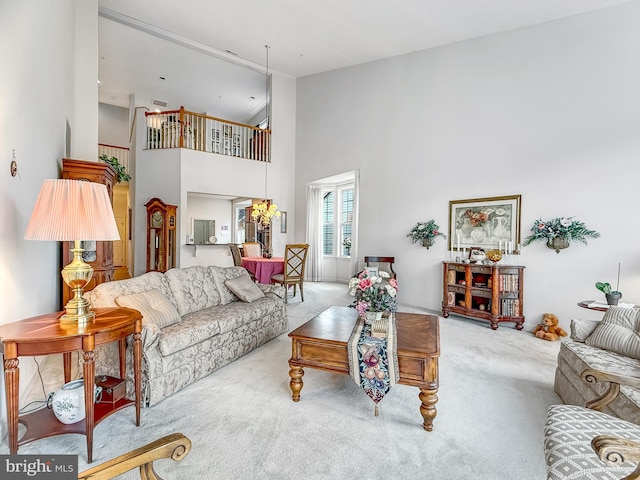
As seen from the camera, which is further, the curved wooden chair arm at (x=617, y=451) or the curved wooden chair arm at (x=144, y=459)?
the curved wooden chair arm at (x=617, y=451)

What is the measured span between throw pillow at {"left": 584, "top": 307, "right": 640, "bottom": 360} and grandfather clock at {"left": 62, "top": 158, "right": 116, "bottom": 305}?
4.67 meters

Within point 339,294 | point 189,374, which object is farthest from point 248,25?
point 189,374

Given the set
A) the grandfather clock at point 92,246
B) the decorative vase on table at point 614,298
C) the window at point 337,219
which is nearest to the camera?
the decorative vase on table at point 614,298

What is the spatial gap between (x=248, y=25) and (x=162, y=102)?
4526 millimetres

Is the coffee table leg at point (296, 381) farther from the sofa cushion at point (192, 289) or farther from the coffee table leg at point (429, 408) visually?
the sofa cushion at point (192, 289)

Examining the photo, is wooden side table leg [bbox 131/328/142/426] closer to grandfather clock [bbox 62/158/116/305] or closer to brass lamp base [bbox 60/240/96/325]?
brass lamp base [bbox 60/240/96/325]

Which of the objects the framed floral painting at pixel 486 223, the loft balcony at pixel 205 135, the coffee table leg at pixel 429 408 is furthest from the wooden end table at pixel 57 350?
the loft balcony at pixel 205 135

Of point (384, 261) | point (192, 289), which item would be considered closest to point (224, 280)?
point (192, 289)

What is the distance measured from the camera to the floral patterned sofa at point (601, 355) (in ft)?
6.39

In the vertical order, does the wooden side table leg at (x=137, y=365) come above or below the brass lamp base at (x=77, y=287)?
below

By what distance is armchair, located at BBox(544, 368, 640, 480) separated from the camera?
3.37 feet

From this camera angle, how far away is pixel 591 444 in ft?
3.54

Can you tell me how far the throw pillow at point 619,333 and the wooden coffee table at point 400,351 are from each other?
1.13 m

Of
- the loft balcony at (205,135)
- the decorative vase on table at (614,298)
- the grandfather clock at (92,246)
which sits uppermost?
the loft balcony at (205,135)
